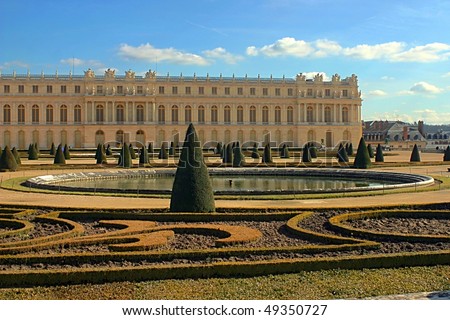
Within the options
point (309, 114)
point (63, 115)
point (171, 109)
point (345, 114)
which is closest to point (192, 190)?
point (171, 109)

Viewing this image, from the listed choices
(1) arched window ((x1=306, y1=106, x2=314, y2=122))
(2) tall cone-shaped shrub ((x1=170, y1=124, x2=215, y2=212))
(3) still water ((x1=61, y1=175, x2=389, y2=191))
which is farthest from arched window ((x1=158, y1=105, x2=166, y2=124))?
(2) tall cone-shaped shrub ((x1=170, y1=124, x2=215, y2=212))

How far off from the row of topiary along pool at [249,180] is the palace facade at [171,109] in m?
37.0

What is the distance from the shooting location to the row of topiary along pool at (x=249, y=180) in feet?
72.5

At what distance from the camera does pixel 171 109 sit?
6662 cm

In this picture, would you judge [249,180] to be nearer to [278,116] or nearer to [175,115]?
[175,115]

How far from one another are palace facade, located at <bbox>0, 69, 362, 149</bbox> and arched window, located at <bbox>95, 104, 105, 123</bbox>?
118 mm

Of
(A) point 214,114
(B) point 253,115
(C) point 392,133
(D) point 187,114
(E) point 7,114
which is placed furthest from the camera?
(C) point 392,133

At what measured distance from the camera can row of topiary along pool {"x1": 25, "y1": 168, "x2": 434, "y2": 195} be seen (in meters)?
22.1

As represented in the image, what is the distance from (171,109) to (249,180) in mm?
41194

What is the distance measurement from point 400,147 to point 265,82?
18797 mm

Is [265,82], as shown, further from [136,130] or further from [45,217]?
[45,217]

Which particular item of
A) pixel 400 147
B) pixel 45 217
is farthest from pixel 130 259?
pixel 400 147

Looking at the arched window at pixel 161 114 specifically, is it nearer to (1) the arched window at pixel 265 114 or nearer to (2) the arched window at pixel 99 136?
(2) the arched window at pixel 99 136
